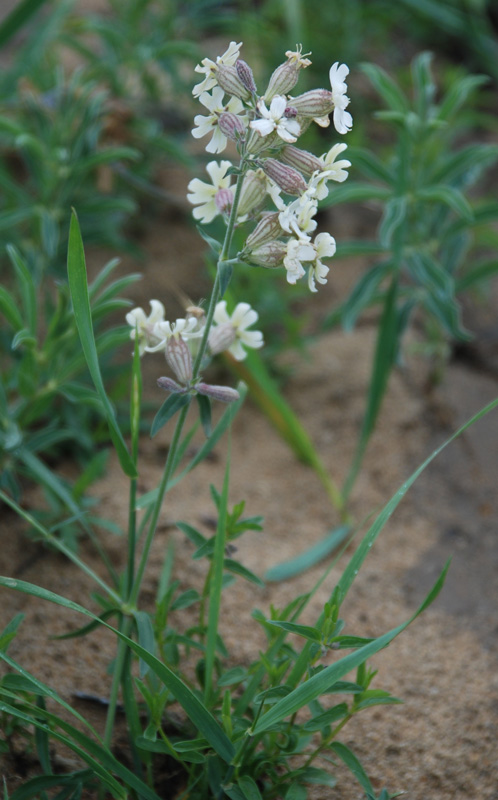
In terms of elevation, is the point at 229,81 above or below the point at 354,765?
above

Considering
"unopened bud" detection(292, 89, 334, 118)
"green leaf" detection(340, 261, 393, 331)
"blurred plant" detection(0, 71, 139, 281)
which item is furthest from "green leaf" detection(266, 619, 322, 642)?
"blurred plant" detection(0, 71, 139, 281)

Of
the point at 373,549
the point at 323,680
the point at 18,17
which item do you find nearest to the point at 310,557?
the point at 373,549

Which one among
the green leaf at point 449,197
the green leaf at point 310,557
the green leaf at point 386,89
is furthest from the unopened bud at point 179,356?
the green leaf at point 386,89

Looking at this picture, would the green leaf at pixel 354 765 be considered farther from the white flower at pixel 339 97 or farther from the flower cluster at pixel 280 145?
the white flower at pixel 339 97

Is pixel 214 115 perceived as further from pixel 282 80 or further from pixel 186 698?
pixel 186 698

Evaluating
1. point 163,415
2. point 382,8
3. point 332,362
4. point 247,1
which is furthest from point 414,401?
point 247,1

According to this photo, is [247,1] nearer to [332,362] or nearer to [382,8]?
[382,8]
